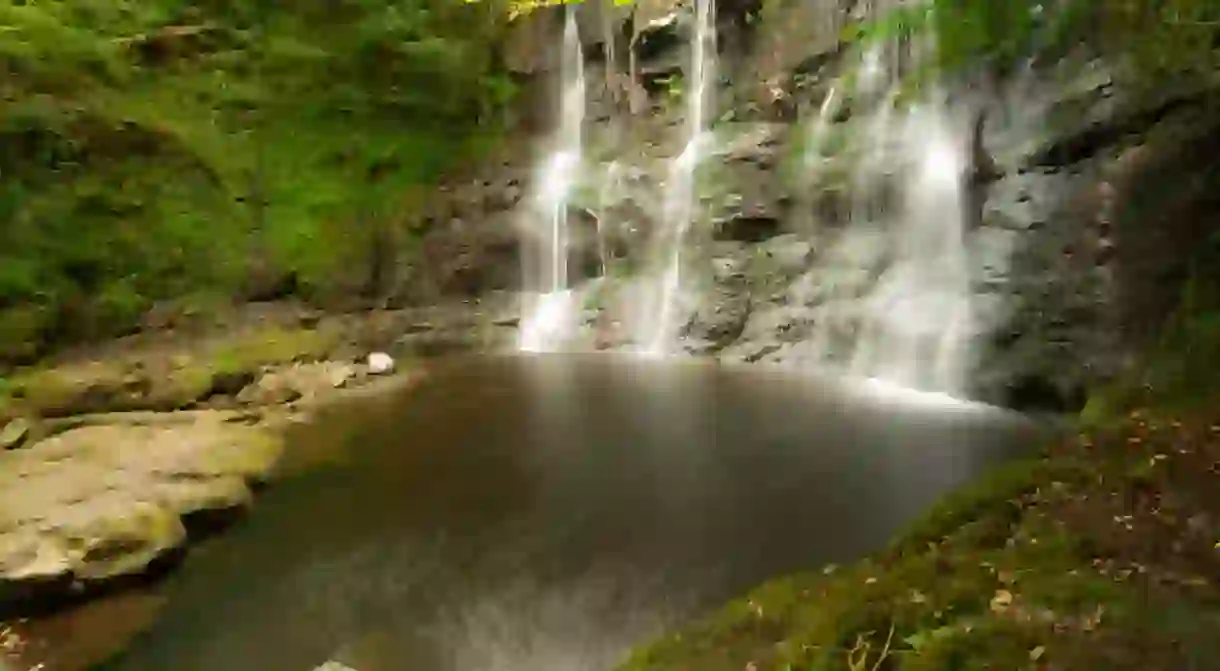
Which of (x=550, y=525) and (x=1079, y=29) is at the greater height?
(x=1079, y=29)

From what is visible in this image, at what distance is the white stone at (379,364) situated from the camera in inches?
476

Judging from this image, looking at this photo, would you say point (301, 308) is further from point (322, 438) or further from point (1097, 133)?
point (1097, 133)

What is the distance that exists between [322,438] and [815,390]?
5.89 metres

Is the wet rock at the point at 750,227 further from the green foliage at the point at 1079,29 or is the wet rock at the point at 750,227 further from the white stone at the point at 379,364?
the white stone at the point at 379,364

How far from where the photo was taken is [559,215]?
603 inches

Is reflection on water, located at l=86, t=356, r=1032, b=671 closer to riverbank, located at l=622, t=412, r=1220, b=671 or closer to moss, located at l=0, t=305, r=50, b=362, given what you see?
riverbank, located at l=622, t=412, r=1220, b=671

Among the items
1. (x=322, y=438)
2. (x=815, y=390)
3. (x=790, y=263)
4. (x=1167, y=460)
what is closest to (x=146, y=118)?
(x=322, y=438)

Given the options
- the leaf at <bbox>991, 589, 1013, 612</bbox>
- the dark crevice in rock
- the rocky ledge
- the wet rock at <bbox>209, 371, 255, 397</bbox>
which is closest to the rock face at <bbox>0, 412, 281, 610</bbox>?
the rocky ledge

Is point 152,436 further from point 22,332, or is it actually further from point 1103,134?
point 1103,134

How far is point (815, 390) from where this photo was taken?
9.50 meters

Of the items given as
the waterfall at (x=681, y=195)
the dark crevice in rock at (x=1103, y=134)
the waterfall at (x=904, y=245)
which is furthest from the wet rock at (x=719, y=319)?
the dark crevice in rock at (x=1103, y=134)

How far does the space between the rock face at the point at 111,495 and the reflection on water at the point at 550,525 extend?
1.31 ft

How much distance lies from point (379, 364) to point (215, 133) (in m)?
5.99

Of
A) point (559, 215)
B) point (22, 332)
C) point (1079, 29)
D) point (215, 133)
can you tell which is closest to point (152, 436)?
point (22, 332)
